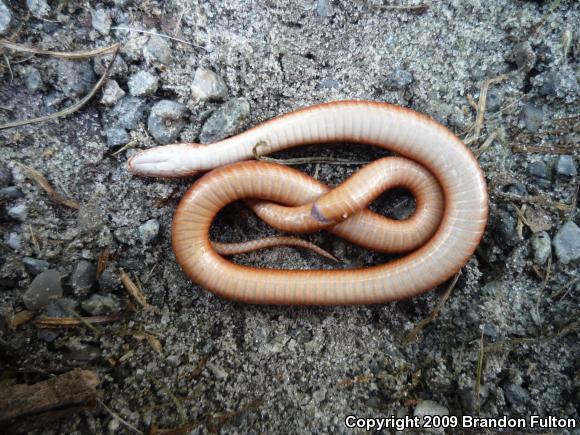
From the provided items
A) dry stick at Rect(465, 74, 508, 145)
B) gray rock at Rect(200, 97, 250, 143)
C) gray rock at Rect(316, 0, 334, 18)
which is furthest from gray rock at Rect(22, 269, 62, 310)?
dry stick at Rect(465, 74, 508, 145)

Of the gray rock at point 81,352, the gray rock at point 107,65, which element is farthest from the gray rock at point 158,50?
the gray rock at point 81,352

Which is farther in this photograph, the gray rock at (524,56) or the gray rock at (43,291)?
the gray rock at (524,56)

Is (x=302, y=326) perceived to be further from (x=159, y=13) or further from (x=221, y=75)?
(x=159, y=13)

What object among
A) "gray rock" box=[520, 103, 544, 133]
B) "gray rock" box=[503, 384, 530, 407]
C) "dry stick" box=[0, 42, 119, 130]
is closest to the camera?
"gray rock" box=[503, 384, 530, 407]

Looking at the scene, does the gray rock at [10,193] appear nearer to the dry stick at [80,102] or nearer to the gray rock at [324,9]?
the dry stick at [80,102]

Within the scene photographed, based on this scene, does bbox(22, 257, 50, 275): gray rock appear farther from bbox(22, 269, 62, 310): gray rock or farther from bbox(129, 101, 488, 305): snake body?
bbox(129, 101, 488, 305): snake body
